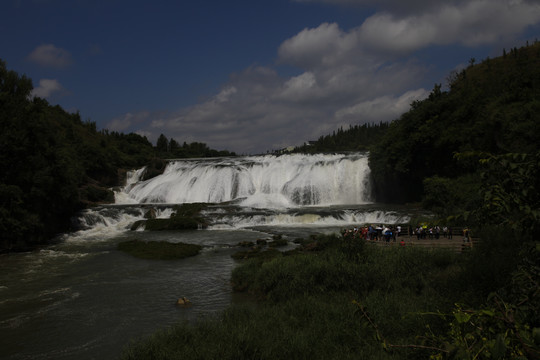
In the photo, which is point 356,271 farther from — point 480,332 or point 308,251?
point 480,332

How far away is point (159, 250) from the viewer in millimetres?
20203

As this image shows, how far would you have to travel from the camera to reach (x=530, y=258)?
8.18ft

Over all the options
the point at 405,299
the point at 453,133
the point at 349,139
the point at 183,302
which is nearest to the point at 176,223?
the point at 183,302

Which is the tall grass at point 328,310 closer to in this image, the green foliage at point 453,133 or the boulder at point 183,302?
the boulder at point 183,302

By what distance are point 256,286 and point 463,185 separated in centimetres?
2105

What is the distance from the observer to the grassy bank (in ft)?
22.9

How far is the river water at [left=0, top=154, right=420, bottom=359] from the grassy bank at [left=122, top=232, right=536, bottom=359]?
1912mm

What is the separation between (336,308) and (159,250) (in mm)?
13384

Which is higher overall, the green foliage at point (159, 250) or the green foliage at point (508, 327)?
the green foliage at point (508, 327)

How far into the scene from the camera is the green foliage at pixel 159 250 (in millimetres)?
19203

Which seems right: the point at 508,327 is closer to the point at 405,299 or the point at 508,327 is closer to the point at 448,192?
the point at 405,299

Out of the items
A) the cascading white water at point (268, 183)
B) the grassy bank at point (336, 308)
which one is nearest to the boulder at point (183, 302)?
the grassy bank at point (336, 308)

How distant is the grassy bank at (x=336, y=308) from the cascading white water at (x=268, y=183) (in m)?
24.4

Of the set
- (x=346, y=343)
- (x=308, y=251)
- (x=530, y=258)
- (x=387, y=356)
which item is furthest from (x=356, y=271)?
(x=530, y=258)
